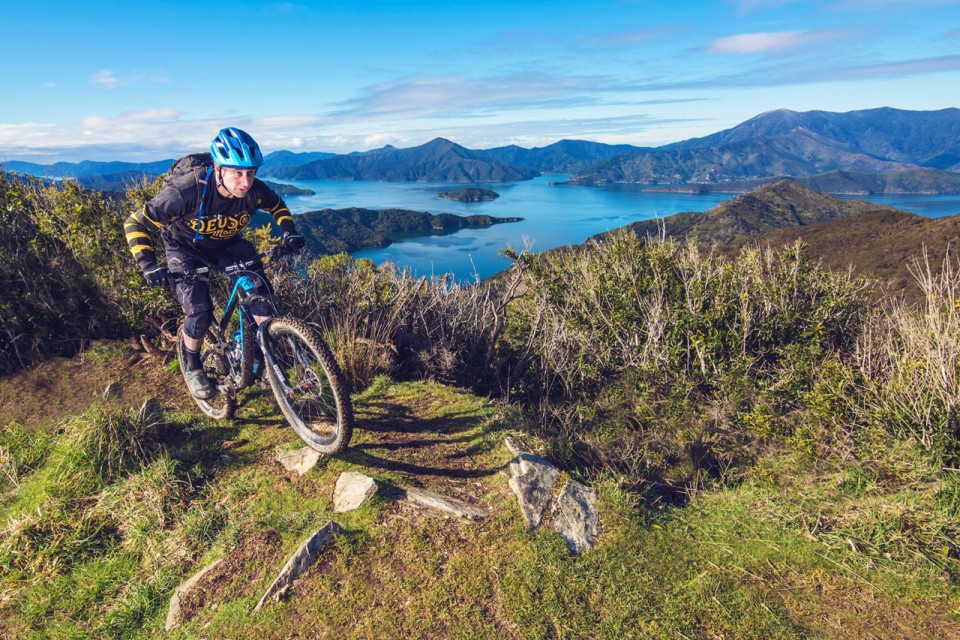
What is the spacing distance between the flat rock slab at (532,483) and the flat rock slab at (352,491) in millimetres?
1055

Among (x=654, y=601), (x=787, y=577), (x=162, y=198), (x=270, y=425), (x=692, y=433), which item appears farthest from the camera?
(x=692, y=433)

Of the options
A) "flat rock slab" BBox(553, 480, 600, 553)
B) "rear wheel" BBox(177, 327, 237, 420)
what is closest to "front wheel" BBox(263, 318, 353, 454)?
"rear wheel" BBox(177, 327, 237, 420)

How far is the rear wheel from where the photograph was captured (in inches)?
179

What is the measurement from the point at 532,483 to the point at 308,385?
6.23 ft

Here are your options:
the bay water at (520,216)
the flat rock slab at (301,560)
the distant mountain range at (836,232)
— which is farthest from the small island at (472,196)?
the flat rock slab at (301,560)

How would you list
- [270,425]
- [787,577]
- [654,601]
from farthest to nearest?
[270,425] → [787,577] → [654,601]

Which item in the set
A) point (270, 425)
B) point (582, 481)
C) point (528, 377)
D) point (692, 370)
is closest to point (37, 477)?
point (270, 425)

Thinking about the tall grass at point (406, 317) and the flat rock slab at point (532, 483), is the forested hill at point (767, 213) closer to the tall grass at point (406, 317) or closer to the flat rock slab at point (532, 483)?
the tall grass at point (406, 317)

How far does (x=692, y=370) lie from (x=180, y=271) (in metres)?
6.30

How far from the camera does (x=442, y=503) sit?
346cm

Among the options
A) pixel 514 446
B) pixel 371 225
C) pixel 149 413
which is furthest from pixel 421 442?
pixel 371 225

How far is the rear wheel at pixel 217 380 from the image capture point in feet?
14.9

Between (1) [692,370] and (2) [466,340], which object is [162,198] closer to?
(2) [466,340]

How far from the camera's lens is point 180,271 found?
155 inches
